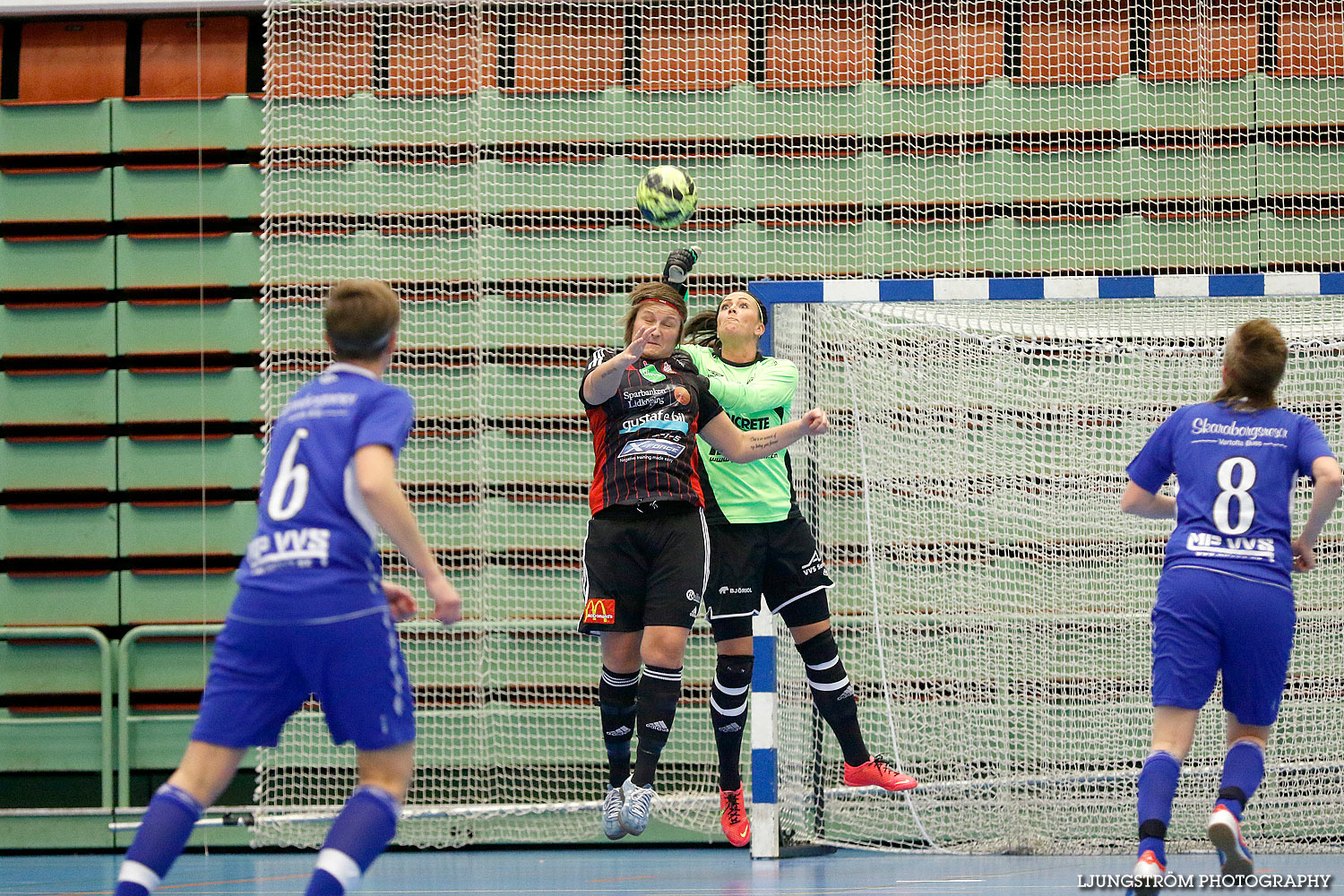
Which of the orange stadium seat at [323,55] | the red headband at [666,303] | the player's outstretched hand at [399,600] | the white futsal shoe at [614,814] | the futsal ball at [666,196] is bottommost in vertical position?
the white futsal shoe at [614,814]

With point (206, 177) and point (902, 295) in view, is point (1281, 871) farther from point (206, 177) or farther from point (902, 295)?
point (206, 177)

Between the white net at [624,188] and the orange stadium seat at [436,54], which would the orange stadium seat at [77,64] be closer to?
the white net at [624,188]

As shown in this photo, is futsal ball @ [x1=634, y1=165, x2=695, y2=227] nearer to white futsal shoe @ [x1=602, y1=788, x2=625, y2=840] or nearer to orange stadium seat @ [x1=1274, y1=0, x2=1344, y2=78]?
white futsal shoe @ [x1=602, y1=788, x2=625, y2=840]

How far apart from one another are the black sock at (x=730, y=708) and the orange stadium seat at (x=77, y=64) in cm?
504

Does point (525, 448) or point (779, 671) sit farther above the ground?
point (525, 448)

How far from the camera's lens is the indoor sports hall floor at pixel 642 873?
496cm

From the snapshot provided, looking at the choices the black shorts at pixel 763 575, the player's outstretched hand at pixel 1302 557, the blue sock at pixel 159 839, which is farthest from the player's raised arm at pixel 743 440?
the blue sock at pixel 159 839

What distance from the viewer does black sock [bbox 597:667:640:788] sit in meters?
5.19

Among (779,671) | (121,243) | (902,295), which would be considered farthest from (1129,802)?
(121,243)

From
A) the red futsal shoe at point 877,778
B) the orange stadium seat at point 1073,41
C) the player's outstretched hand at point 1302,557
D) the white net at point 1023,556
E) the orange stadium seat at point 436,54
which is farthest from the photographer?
the orange stadium seat at point 436,54

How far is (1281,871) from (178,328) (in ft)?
A: 20.1

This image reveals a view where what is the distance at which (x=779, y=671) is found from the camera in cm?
616

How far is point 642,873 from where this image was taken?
5664 millimetres

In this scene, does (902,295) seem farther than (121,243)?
No
